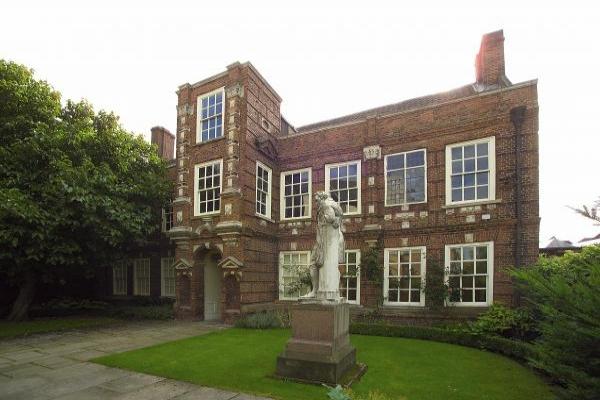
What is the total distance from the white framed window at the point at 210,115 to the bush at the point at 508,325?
12418 mm

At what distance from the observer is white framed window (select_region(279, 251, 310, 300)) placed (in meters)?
16.1

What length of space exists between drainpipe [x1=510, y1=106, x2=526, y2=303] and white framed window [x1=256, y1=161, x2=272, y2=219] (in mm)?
9895

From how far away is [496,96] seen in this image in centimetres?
1328

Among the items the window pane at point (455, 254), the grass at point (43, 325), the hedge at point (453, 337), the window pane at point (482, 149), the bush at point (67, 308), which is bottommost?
the bush at point (67, 308)

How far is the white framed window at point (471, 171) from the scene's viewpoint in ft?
43.2

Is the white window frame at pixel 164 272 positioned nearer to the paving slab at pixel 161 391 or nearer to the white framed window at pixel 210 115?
the white framed window at pixel 210 115

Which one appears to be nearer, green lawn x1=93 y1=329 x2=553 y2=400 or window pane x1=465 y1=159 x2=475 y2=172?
green lawn x1=93 y1=329 x2=553 y2=400

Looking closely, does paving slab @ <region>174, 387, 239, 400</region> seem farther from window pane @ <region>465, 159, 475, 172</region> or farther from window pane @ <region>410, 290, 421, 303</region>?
window pane @ <region>465, 159, 475, 172</region>

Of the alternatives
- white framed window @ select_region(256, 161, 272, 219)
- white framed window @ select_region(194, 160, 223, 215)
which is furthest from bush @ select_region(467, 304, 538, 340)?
white framed window @ select_region(194, 160, 223, 215)

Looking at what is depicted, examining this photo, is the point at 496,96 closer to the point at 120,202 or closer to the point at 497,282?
the point at 497,282

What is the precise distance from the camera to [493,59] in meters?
15.0

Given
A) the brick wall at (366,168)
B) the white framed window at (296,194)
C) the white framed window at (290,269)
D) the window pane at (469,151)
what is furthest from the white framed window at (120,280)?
the window pane at (469,151)

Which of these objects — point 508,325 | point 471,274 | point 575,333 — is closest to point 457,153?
point 471,274

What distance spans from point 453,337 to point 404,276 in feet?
10.8
